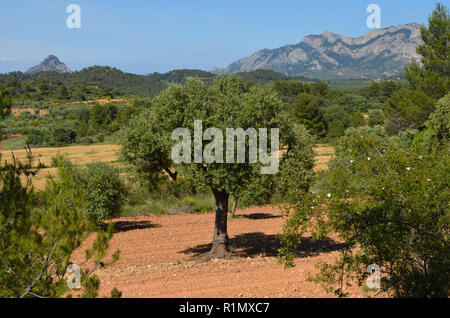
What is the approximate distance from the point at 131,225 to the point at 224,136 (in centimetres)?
1119

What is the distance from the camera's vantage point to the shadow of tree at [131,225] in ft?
64.4

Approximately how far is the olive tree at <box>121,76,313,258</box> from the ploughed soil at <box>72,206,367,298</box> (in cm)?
240

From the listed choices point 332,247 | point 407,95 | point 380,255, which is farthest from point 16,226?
point 407,95

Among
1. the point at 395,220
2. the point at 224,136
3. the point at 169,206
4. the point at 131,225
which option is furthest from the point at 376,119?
the point at 395,220

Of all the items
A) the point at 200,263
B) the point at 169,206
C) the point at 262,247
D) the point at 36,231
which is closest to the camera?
the point at 36,231

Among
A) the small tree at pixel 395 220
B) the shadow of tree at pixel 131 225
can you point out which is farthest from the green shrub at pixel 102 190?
the small tree at pixel 395 220

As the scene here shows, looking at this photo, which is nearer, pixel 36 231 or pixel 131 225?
pixel 36 231

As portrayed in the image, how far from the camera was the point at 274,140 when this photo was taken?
12.4 m

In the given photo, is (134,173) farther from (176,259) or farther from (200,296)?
(200,296)

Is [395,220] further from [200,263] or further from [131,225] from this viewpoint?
[131,225]

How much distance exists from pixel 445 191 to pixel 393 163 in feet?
4.46

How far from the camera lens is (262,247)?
16.2m

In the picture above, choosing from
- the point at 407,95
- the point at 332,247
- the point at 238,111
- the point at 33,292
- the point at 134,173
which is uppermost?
the point at 407,95

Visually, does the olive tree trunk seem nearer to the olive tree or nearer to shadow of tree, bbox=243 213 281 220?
the olive tree
